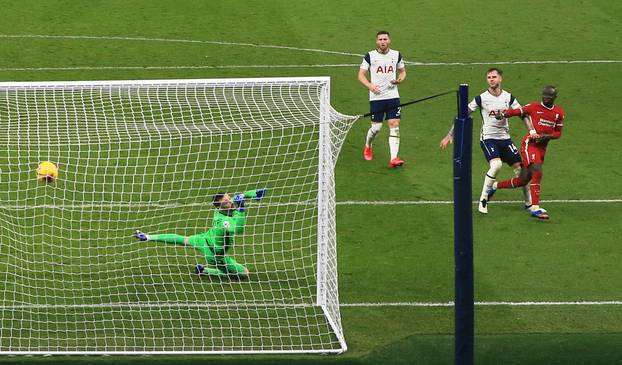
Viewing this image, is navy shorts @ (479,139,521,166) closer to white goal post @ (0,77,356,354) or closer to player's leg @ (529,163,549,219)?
player's leg @ (529,163,549,219)

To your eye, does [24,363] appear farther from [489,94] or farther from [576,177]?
[576,177]

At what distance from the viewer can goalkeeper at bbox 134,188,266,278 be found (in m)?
15.7

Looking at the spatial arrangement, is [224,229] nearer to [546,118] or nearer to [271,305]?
[271,305]

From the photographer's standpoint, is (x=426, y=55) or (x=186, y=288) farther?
(x=426, y=55)

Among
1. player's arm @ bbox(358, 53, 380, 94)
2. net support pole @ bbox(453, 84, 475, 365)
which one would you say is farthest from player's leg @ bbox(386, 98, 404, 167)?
net support pole @ bbox(453, 84, 475, 365)

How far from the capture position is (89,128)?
62.2 ft

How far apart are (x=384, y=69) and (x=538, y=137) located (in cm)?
340

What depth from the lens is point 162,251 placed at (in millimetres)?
17188

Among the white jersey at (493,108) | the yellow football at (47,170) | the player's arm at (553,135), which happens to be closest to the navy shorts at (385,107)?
the white jersey at (493,108)

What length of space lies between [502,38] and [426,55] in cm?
209

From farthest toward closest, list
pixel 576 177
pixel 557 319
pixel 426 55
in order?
pixel 426 55, pixel 576 177, pixel 557 319

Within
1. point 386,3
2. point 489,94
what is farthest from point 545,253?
point 386,3

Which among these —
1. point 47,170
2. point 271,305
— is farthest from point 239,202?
point 47,170

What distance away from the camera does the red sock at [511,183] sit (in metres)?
18.8
